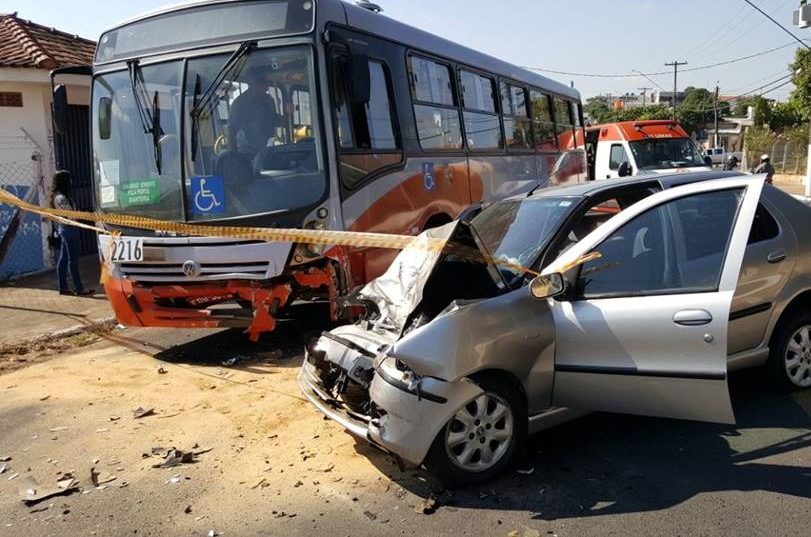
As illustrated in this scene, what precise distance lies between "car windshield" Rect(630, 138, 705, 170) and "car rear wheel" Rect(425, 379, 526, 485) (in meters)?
12.4

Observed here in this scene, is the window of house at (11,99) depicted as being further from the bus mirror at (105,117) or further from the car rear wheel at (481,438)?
the car rear wheel at (481,438)

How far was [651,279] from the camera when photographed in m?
4.20

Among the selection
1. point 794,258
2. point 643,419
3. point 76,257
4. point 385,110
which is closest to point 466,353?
point 643,419

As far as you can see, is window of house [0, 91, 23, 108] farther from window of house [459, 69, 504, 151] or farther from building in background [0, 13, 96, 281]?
window of house [459, 69, 504, 151]

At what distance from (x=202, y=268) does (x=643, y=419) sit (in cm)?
397

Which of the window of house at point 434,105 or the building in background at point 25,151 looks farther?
the building in background at point 25,151

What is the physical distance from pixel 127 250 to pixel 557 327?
435cm

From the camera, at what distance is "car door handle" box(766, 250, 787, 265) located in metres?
4.79

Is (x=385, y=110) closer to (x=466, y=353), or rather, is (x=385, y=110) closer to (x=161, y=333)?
(x=161, y=333)

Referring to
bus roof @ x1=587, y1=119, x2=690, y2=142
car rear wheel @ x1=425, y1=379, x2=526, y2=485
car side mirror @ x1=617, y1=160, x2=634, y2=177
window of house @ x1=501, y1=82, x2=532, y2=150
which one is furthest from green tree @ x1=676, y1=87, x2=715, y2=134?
car rear wheel @ x1=425, y1=379, x2=526, y2=485

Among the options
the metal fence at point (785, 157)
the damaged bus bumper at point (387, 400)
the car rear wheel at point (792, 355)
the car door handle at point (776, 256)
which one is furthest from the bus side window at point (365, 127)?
the metal fence at point (785, 157)

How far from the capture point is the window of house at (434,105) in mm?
7844

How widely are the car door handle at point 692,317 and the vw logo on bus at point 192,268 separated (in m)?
4.17

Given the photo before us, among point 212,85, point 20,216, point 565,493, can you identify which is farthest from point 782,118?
point 565,493
